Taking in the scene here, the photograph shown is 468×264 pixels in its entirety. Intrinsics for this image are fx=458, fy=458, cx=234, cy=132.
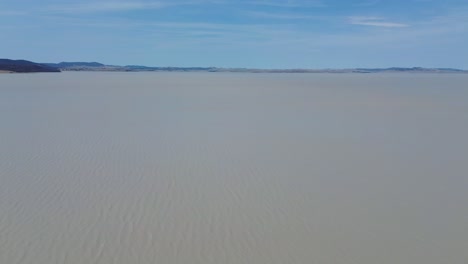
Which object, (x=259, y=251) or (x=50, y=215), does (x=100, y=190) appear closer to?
(x=50, y=215)

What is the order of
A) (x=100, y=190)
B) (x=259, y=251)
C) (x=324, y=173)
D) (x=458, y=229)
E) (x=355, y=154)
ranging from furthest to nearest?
1. (x=355, y=154)
2. (x=324, y=173)
3. (x=100, y=190)
4. (x=458, y=229)
5. (x=259, y=251)

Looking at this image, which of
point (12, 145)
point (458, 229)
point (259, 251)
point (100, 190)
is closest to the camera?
point (259, 251)

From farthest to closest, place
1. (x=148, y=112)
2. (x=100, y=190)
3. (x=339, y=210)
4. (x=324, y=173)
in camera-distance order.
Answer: (x=148, y=112)
(x=324, y=173)
(x=100, y=190)
(x=339, y=210)

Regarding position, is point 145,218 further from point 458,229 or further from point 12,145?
point 12,145

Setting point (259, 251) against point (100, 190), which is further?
point (100, 190)

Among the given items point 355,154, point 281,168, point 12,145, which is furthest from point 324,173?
point 12,145

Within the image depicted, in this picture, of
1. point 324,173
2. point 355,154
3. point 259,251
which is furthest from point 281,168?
point 259,251

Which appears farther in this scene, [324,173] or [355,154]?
[355,154]
